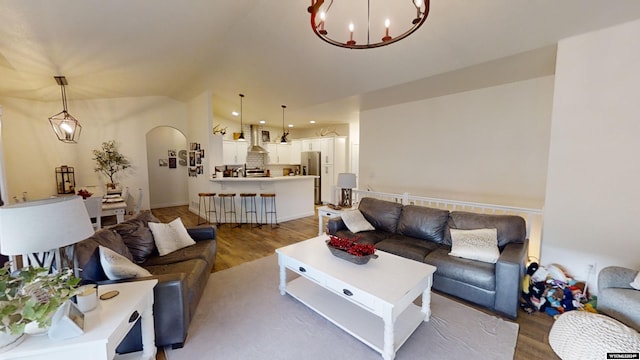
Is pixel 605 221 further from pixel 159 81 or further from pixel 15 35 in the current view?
pixel 159 81

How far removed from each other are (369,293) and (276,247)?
2658 millimetres

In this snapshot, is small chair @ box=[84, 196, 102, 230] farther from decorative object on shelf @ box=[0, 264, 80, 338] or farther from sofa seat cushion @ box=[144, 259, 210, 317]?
decorative object on shelf @ box=[0, 264, 80, 338]

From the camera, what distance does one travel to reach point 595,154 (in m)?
2.58

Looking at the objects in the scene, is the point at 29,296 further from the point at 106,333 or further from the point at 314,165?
the point at 314,165

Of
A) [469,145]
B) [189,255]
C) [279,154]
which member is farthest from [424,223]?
→ [279,154]

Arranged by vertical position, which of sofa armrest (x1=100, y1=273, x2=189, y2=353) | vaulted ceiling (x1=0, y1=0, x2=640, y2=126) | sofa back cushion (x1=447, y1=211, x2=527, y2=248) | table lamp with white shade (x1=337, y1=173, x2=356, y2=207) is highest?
vaulted ceiling (x1=0, y1=0, x2=640, y2=126)

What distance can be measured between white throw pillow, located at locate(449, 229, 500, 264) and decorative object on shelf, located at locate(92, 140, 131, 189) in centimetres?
721

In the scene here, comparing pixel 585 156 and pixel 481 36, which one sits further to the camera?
pixel 481 36

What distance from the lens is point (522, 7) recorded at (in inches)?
96.3

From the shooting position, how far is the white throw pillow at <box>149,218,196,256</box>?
2.82m

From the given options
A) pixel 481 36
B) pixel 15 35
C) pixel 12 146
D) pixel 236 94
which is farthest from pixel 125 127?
pixel 481 36

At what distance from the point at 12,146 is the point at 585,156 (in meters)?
9.42

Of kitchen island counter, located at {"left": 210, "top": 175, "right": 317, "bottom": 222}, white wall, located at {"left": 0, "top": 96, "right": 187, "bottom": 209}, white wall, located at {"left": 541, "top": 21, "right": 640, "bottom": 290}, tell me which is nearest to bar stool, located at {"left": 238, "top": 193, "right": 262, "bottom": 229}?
kitchen island counter, located at {"left": 210, "top": 175, "right": 317, "bottom": 222}

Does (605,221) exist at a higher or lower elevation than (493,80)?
lower
